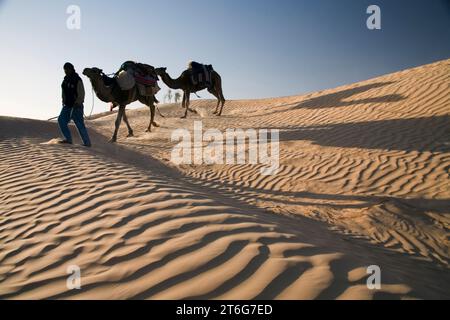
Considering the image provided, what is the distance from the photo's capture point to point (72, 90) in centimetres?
630

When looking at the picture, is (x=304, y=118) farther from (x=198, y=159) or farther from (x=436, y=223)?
(x=436, y=223)

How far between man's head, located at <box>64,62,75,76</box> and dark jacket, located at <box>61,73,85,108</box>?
0.23 ft

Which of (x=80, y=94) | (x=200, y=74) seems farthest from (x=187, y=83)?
(x=80, y=94)

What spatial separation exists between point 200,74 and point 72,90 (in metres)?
8.31

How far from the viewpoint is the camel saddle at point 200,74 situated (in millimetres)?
13469

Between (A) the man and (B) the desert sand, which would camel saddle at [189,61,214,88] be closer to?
(B) the desert sand

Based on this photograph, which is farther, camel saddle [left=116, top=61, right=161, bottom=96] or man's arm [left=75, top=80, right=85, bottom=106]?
camel saddle [left=116, top=61, right=161, bottom=96]

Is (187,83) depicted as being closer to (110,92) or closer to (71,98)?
(110,92)

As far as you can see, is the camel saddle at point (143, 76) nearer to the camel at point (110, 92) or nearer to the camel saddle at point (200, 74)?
the camel at point (110, 92)

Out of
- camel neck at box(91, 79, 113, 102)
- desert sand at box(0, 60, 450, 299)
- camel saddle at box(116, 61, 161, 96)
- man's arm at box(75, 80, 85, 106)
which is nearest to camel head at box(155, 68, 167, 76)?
camel saddle at box(116, 61, 161, 96)

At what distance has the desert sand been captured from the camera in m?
1.72

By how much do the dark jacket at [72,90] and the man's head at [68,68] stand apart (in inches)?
2.8

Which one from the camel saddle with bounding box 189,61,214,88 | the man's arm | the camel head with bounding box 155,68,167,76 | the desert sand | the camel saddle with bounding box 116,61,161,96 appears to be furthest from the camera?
the camel saddle with bounding box 189,61,214,88
